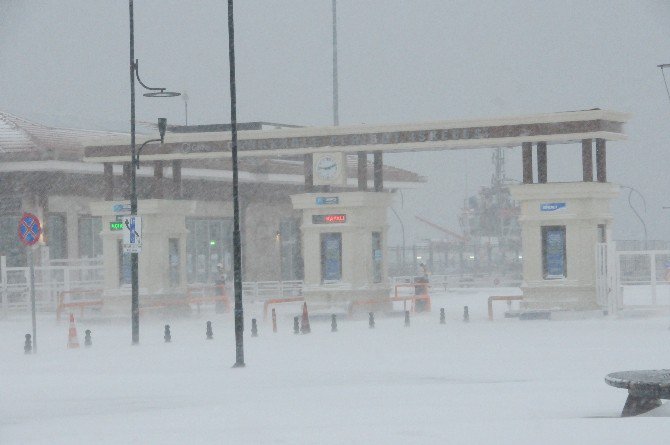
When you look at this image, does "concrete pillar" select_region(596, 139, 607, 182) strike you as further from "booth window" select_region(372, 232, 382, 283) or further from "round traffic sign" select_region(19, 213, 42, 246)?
"round traffic sign" select_region(19, 213, 42, 246)

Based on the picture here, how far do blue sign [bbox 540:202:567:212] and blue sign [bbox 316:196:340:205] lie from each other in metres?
6.92

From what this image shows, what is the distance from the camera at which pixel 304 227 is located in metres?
42.2

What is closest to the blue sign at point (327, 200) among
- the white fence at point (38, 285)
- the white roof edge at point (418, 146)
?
the white roof edge at point (418, 146)

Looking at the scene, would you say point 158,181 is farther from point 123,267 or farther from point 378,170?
point 378,170

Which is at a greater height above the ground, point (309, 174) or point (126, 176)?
point (126, 176)

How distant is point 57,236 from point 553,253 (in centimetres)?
2351

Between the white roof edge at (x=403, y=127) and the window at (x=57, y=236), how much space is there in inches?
359

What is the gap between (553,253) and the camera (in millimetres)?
38094

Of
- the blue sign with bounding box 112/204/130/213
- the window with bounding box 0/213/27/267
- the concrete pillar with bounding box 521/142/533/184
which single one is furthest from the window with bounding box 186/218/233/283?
the concrete pillar with bounding box 521/142/533/184

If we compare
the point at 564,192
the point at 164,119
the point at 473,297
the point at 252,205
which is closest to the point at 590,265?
the point at 564,192

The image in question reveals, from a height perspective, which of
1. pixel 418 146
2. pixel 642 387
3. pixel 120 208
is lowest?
pixel 642 387

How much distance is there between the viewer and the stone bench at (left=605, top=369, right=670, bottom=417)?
15.0 metres

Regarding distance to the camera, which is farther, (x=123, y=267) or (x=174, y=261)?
(x=174, y=261)

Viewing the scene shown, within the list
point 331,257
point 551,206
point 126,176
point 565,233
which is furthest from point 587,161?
point 126,176
